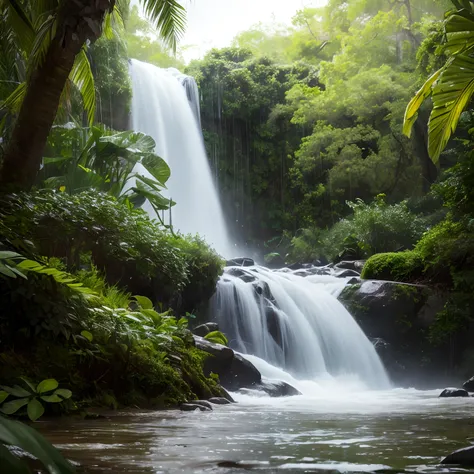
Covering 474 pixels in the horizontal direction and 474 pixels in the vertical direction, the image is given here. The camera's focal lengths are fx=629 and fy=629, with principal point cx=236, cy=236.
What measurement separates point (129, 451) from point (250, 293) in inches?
478

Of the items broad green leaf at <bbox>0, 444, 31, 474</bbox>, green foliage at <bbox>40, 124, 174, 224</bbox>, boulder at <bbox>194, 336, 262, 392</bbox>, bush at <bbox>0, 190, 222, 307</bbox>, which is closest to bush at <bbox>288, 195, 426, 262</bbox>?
green foliage at <bbox>40, 124, 174, 224</bbox>

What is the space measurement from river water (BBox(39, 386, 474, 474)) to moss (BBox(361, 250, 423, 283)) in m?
12.2

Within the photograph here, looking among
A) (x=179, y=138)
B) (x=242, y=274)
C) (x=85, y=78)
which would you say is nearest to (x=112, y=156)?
(x=85, y=78)

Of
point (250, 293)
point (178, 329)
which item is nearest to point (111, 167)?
point (250, 293)

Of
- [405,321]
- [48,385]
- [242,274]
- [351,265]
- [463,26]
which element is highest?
[463,26]

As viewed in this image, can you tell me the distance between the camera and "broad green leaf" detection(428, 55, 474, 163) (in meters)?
11.3

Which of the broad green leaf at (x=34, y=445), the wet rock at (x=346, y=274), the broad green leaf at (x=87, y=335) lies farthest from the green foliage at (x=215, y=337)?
the broad green leaf at (x=34, y=445)

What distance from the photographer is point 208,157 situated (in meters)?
28.9

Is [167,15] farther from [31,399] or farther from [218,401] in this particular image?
[31,399]

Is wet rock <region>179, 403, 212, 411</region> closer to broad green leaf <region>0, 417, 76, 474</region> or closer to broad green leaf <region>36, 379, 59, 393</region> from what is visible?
broad green leaf <region>36, 379, 59, 393</region>

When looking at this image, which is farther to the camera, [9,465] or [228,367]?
[228,367]

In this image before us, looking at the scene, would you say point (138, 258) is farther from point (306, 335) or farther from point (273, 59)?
point (273, 59)

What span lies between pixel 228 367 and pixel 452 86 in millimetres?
6440

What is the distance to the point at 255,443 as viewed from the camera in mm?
3162
